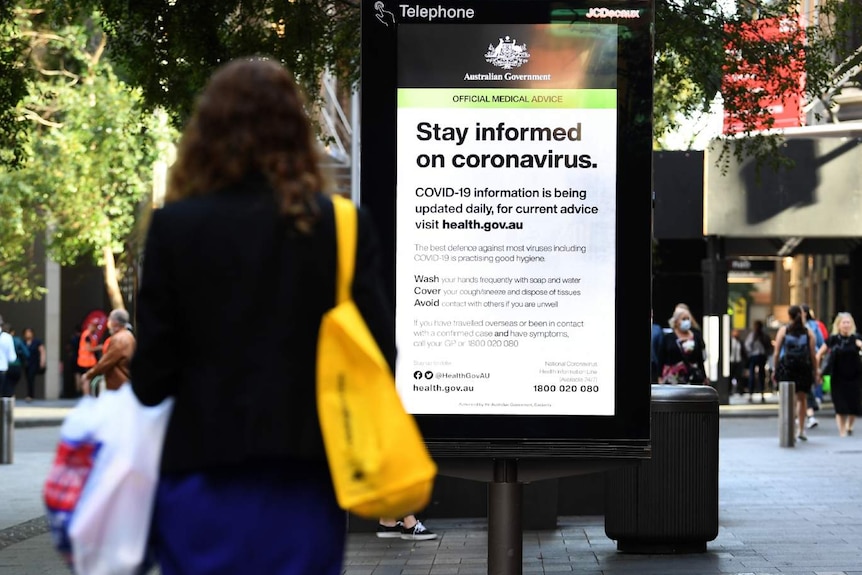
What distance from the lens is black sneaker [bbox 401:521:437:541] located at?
1005cm

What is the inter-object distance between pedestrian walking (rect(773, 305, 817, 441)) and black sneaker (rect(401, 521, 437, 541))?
385 inches

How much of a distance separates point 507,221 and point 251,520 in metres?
3.59

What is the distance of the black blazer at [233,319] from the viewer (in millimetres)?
3227

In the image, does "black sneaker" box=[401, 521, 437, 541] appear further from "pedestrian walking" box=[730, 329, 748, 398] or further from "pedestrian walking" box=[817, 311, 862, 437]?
"pedestrian walking" box=[730, 329, 748, 398]

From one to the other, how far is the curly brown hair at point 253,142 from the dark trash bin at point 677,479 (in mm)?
5976

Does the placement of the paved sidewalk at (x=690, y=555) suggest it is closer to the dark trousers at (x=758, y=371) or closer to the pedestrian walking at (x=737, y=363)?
the dark trousers at (x=758, y=371)

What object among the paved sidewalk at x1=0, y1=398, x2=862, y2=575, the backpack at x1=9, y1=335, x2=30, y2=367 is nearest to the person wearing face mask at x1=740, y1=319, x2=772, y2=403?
the backpack at x1=9, y1=335, x2=30, y2=367

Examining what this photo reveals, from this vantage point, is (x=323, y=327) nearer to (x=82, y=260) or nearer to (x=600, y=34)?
(x=600, y=34)

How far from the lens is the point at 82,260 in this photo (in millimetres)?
39156

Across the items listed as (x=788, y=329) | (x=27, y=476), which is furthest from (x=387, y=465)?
(x=788, y=329)

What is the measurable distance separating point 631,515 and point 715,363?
18382 millimetres

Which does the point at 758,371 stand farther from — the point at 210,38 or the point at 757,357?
the point at 210,38

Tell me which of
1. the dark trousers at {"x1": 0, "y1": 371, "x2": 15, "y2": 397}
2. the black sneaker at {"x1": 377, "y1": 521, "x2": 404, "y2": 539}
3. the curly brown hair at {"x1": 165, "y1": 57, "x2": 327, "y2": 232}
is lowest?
the black sneaker at {"x1": 377, "y1": 521, "x2": 404, "y2": 539}

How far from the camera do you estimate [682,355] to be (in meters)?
15.7
